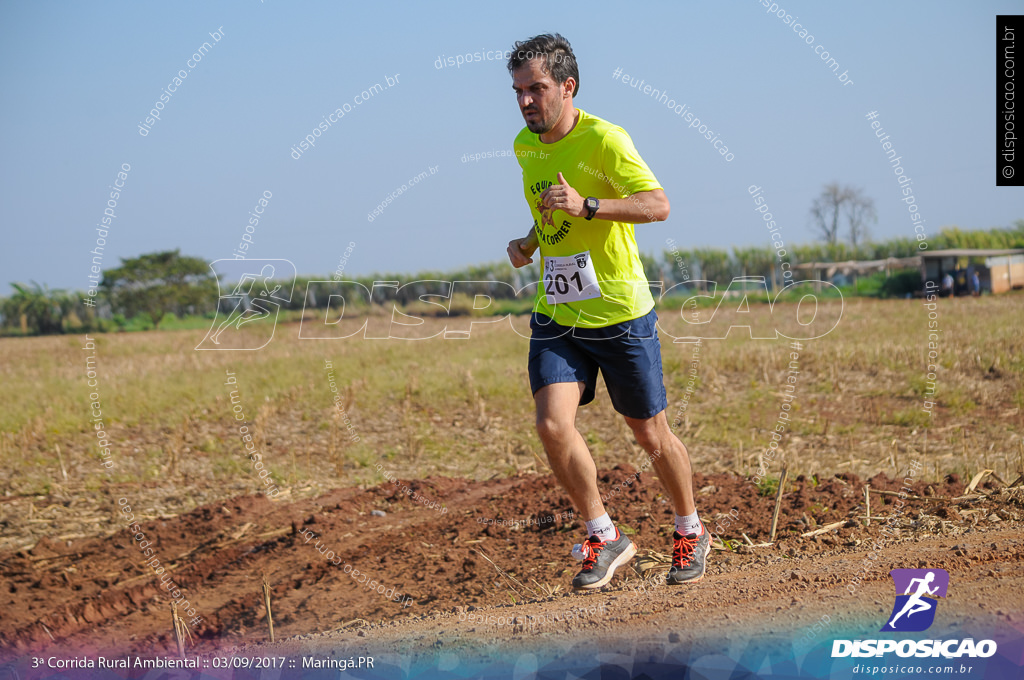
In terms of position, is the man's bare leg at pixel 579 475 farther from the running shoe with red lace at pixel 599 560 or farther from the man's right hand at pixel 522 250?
the man's right hand at pixel 522 250

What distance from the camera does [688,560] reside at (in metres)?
3.93

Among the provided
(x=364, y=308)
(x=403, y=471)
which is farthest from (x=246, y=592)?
(x=364, y=308)

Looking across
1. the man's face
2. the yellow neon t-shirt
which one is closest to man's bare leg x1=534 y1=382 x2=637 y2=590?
the yellow neon t-shirt

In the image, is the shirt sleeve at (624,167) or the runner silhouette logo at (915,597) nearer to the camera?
the runner silhouette logo at (915,597)

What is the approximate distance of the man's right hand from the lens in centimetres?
403

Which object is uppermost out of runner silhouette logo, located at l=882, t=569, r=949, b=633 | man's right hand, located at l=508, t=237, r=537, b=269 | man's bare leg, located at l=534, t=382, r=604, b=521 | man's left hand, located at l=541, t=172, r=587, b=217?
man's left hand, located at l=541, t=172, r=587, b=217

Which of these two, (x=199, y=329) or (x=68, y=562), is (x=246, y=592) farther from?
(x=199, y=329)

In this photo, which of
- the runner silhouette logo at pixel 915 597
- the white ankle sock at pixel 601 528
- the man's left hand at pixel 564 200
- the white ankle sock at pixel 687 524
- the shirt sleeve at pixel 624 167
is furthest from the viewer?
the white ankle sock at pixel 687 524

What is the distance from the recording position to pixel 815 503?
17.2 feet

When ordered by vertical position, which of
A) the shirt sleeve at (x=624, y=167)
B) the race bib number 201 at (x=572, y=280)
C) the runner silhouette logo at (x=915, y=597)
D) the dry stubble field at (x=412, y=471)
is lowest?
the dry stubble field at (x=412, y=471)

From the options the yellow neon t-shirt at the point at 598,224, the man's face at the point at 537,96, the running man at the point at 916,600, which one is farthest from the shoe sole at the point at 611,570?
the man's face at the point at 537,96

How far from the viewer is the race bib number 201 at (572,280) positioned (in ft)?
12.3

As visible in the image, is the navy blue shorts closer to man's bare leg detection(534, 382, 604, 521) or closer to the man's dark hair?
man's bare leg detection(534, 382, 604, 521)

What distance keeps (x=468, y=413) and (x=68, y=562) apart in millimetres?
4656
